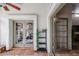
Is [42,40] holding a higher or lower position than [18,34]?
lower

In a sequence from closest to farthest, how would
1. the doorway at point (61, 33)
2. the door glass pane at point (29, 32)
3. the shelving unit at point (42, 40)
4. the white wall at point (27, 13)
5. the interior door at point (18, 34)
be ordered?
the white wall at point (27, 13) → the interior door at point (18, 34) → the door glass pane at point (29, 32) → the shelving unit at point (42, 40) → the doorway at point (61, 33)

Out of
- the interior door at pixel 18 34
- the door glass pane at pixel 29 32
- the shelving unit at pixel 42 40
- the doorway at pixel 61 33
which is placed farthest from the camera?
the doorway at pixel 61 33

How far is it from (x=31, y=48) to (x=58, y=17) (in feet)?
5.03

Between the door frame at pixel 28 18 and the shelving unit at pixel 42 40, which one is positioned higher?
the door frame at pixel 28 18

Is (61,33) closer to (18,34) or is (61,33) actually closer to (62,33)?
(62,33)

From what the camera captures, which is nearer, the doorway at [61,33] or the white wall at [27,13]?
the white wall at [27,13]

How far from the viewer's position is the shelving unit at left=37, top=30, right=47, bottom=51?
449 cm

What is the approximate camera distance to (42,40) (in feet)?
15.3

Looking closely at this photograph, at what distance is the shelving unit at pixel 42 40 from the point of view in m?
4.49

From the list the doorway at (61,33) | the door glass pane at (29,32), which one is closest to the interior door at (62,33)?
the doorway at (61,33)

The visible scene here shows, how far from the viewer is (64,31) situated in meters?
5.21

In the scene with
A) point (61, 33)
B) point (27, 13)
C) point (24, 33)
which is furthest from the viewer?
point (61, 33)

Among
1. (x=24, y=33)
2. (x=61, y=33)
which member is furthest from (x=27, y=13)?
(x=61, y=33)

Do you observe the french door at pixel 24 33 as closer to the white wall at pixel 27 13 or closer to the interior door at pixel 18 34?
the interior door at pixel 18 34
